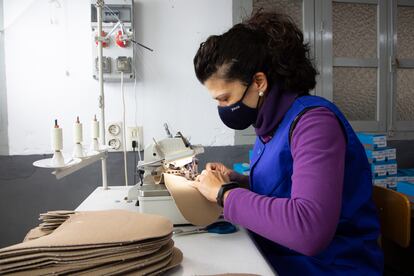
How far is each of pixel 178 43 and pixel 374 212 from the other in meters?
1.55

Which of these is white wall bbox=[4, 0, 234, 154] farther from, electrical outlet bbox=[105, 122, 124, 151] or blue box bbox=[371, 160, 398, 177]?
blue box bbox=[371, 160, 398, 177]

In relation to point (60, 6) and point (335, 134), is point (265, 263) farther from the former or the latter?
point (60, 6)

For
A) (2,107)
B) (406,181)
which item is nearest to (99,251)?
(2,107)

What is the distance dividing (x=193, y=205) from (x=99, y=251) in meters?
0.35

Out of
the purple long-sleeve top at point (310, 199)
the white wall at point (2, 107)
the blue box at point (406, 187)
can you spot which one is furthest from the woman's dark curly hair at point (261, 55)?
the white wall at point (2, 107)

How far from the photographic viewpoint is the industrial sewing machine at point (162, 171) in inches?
37.3

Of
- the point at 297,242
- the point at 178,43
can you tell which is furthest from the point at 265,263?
the point at 178,43

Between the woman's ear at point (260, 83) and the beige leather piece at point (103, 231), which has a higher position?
the woman's ear at point (260, 83)

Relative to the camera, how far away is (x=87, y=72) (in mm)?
1913

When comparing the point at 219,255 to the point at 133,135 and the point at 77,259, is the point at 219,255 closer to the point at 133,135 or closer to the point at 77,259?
the point at 77,259

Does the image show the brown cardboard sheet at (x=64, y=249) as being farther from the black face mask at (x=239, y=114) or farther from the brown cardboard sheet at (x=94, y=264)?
the black face mask at (x=239, y=114)

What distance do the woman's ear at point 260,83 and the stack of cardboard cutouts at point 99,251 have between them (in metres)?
0.48

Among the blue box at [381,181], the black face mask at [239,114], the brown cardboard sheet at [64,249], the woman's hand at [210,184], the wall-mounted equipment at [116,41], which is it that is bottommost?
the blue box at [381,181]

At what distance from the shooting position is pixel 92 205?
4.15ft
